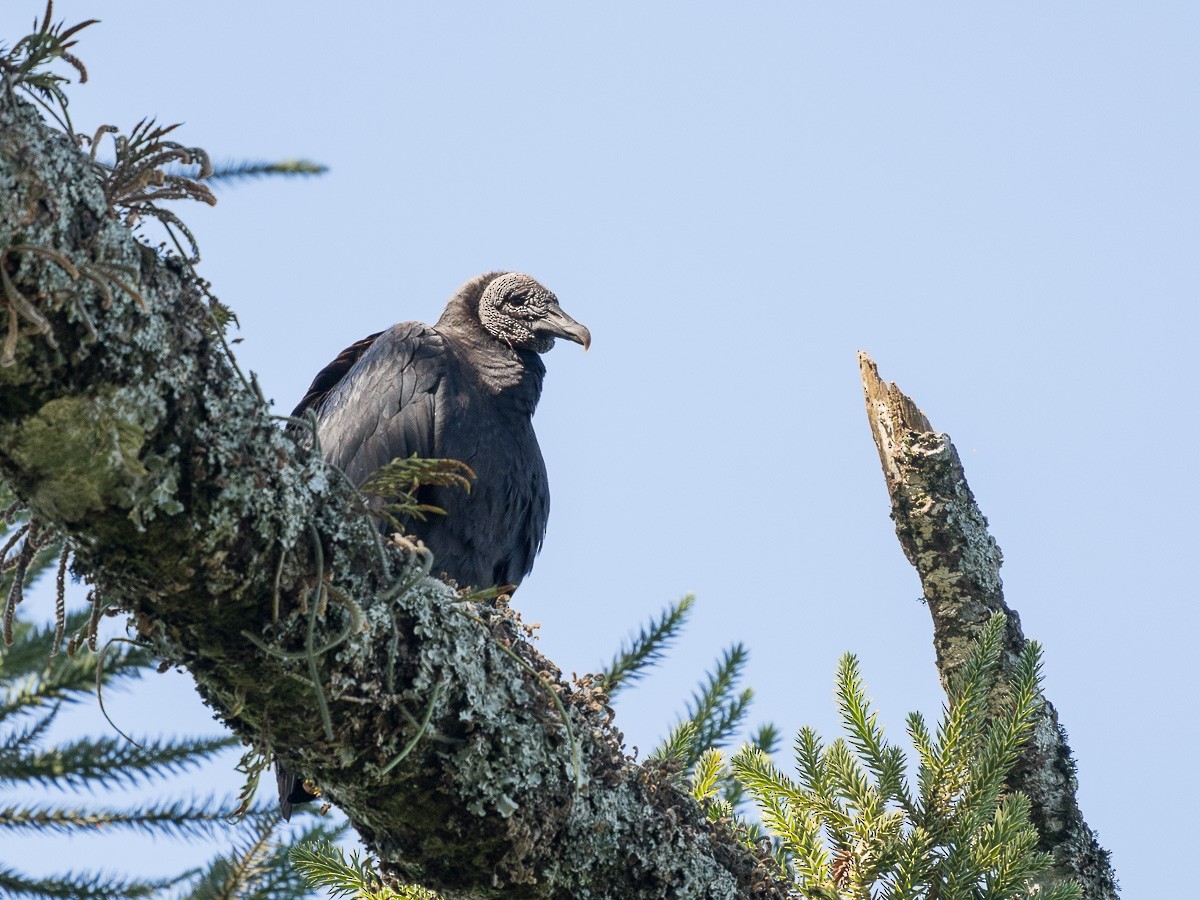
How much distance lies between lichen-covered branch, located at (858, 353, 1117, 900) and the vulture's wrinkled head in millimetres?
2071

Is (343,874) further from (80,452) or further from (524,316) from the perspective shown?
(524,316)

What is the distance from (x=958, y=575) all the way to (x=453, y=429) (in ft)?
6.61

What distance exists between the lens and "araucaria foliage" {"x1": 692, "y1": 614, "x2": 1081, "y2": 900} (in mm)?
2555

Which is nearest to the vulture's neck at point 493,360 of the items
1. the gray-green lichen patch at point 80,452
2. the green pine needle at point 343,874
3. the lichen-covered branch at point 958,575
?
the lichen-covered branch at point 958,575

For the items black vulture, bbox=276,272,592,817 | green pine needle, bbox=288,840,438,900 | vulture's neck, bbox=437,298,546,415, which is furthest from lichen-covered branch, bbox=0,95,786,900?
vulture's neck, bbox=437,298,546,415

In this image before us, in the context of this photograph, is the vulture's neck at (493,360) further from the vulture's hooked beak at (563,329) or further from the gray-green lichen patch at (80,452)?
the gray-green lichen patch at (80,452)

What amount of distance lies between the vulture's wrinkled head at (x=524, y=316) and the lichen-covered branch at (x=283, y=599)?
2923mm

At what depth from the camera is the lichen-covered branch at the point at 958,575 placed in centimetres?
312

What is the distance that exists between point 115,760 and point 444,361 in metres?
1.97

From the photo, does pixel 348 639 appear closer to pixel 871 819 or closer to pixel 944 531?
pixel 871 819

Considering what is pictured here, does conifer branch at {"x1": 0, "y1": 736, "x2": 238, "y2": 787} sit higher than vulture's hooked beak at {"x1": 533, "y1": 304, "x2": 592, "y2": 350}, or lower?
lower

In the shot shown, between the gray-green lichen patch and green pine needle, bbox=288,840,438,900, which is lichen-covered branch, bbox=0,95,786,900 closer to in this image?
the gray-green lichen patch

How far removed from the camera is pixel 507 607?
2789 mm

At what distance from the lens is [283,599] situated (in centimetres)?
199
